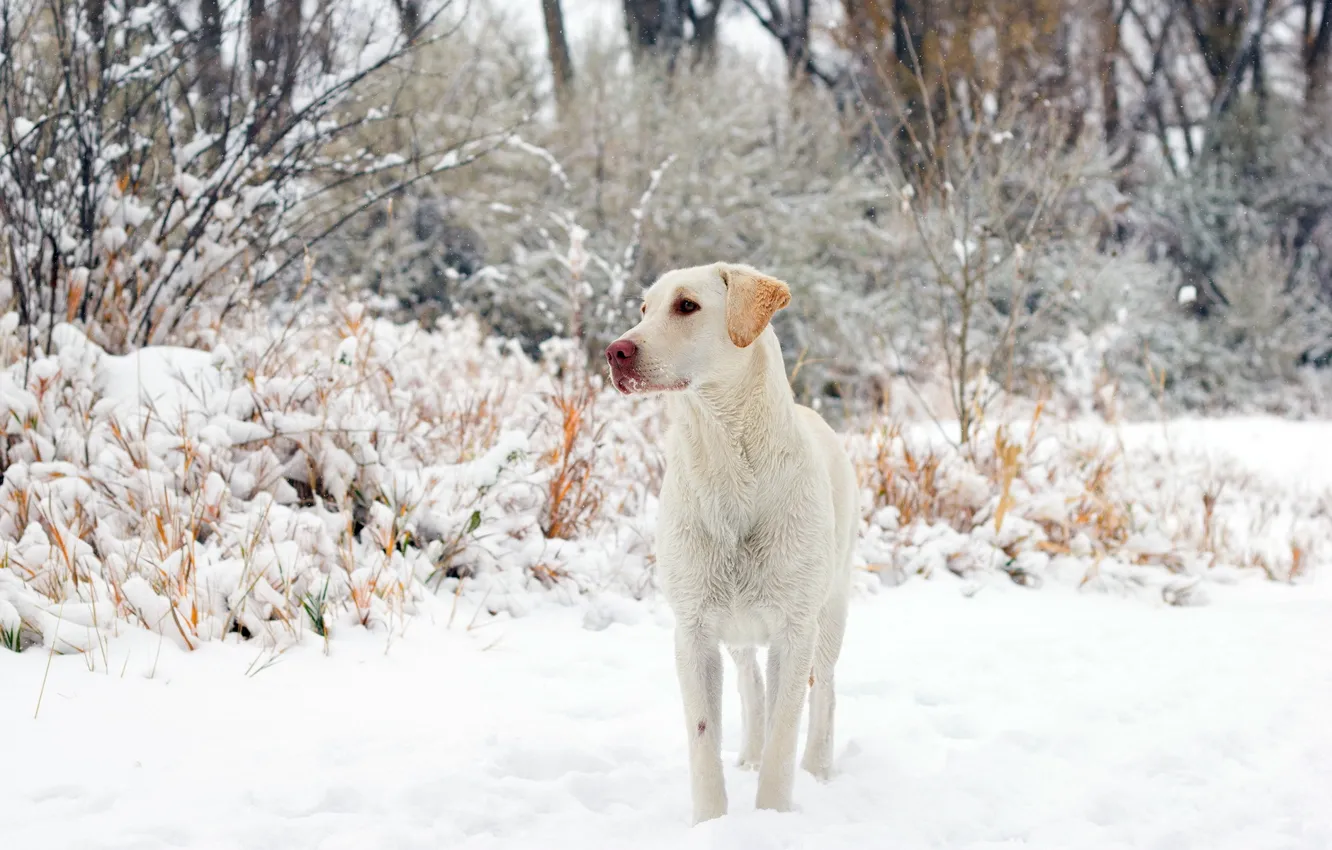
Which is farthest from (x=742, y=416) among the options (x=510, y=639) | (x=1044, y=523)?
(x=1044, y=523)

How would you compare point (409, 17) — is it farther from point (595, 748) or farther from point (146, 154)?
point (595, 748)

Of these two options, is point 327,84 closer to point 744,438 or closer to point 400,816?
point 744,438

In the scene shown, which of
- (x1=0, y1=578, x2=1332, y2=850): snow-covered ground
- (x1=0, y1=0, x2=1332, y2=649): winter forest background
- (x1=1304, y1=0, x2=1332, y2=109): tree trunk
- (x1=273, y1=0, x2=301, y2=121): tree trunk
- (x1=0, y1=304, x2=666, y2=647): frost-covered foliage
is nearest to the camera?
(x1=0, y1=578, x2=1332, y2=850): snow-covered ground

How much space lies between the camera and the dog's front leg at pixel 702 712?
2.31 meters

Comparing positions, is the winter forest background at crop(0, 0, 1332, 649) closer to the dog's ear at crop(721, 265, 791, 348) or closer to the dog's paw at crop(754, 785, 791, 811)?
the dog's paw at crop(754, 785, 791, 811)

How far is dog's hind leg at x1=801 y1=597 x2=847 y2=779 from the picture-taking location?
2.73m

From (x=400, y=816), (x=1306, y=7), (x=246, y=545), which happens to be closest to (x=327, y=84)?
(x=246, y=545)

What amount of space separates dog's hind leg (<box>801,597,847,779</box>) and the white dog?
12.0 inches

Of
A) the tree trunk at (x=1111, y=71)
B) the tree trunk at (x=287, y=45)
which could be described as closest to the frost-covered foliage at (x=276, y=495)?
the tree trunk at (x=287, y=45)

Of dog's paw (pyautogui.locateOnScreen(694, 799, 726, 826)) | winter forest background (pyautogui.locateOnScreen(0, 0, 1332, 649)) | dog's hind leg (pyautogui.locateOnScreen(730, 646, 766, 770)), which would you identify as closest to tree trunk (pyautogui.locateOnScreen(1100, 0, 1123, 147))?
winter forest background (pyautogui.locateOnScreen(0, 0, 1332, 649))

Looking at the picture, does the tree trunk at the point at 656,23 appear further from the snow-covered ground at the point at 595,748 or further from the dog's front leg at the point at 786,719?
the dog's front leg at the point at 786,719

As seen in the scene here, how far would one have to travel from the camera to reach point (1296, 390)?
15266 mm

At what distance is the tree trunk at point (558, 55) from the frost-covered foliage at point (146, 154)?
29.0 ft

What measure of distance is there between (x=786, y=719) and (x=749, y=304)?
987 millimetres
